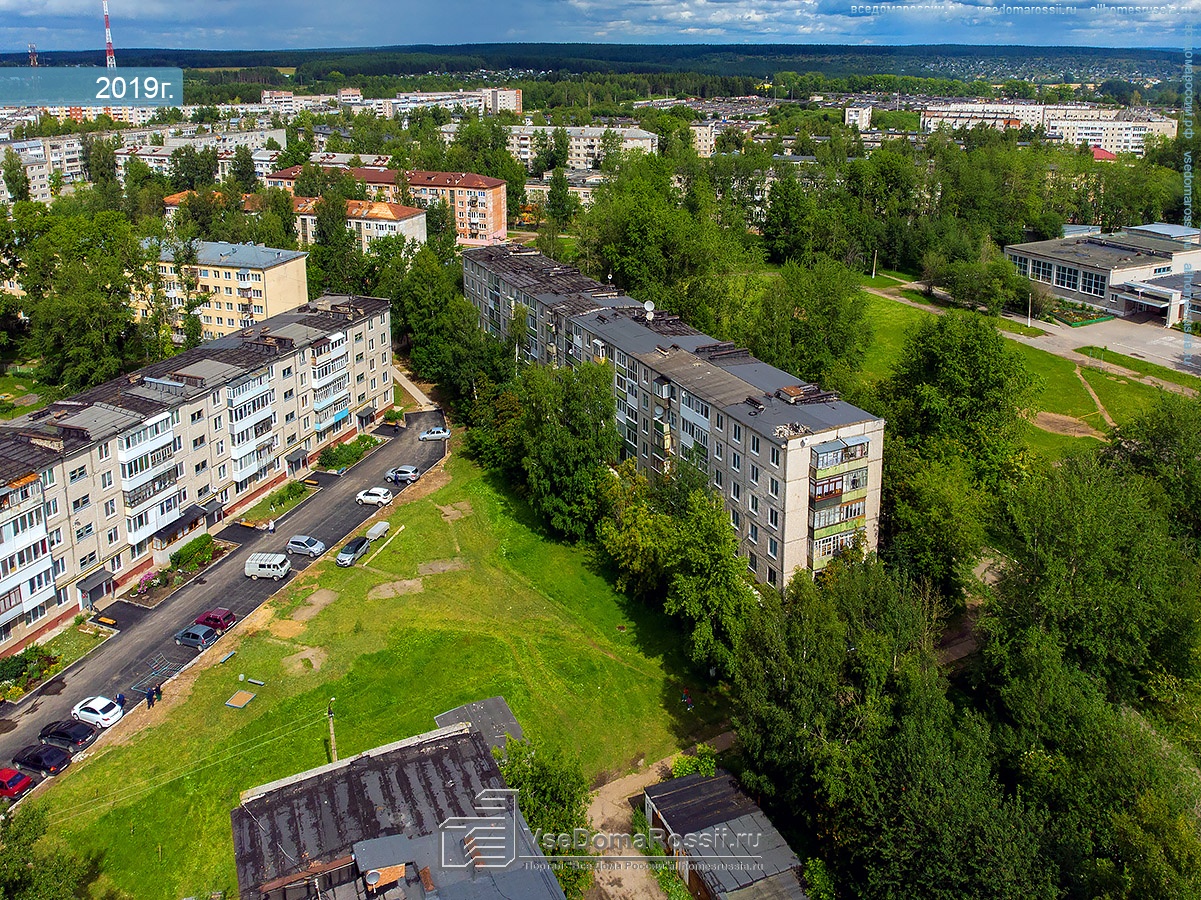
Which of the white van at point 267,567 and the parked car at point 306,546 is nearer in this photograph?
the white van at point 267,567

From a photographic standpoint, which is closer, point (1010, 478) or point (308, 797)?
point (308, 797)

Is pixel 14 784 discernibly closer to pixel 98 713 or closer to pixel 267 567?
pixel 98 713

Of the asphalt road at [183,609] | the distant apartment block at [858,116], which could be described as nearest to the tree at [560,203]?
the asphalt road at [183,609]

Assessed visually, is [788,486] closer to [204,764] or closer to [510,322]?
[204,764]

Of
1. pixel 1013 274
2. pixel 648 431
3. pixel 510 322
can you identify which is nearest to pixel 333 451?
pixel 510 322

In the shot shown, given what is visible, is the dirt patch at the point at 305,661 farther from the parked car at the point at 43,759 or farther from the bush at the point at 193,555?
the bush at the point at 193,555

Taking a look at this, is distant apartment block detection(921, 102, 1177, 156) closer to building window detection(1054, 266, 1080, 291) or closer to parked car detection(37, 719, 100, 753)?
building window detection(1054, 266, 1080, 291)
